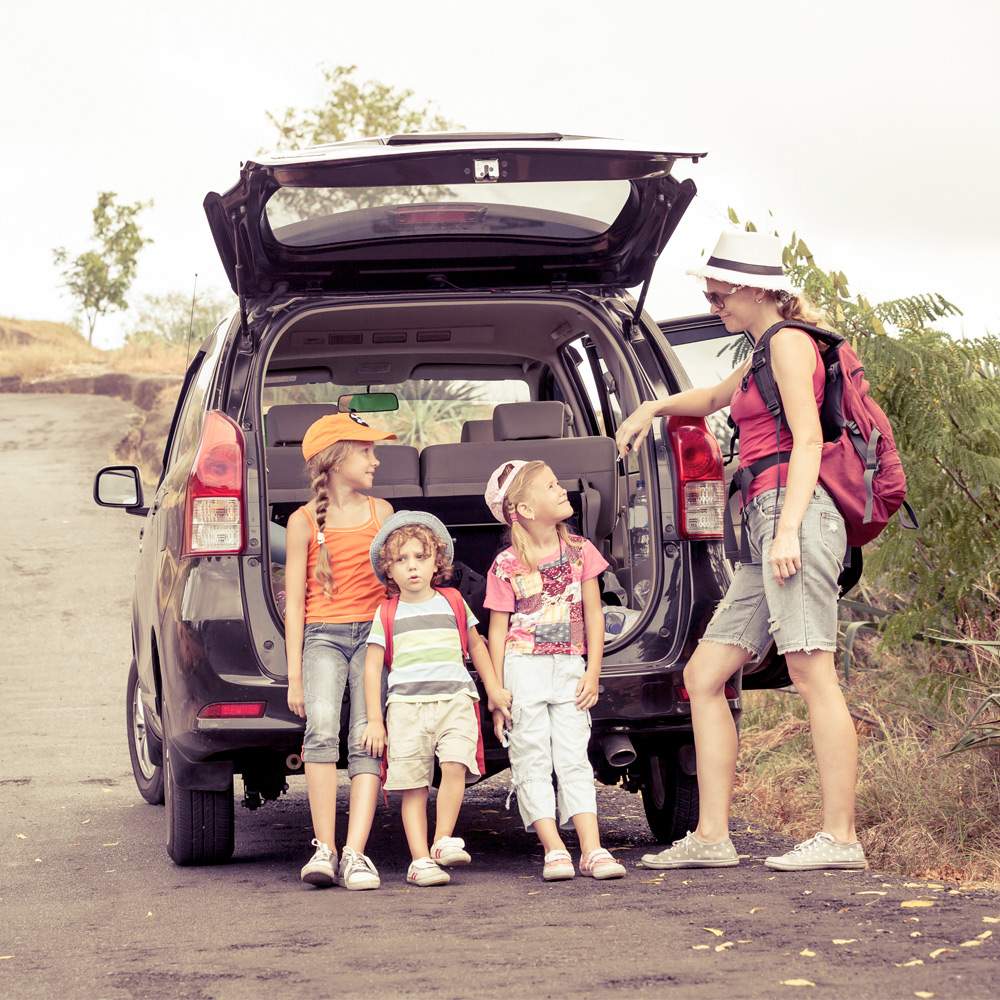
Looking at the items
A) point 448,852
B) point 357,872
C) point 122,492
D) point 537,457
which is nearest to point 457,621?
point 448,852

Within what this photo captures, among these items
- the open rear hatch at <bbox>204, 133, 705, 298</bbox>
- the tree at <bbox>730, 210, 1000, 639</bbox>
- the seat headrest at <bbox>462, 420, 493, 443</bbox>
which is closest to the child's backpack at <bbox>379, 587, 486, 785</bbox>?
the open rear hatch at <bbox>204, 133, 705, 298</bbox>

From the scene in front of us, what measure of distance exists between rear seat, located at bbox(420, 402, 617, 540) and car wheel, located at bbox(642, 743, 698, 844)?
0.94m

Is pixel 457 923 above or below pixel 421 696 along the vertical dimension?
below

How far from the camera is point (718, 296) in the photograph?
177 inches

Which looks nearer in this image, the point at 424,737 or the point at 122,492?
the point at 424,737

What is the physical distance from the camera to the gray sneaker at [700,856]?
14.2 feet

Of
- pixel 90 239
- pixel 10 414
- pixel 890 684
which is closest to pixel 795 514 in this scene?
pixel 890 684

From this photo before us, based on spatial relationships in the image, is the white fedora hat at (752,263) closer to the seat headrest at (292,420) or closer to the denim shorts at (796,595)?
the denim shorts at (796,595)

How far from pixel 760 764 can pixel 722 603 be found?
233 centimetres

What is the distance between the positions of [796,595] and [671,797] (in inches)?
43.0

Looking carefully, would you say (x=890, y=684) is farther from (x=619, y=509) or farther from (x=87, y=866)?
(x=87, y=866)

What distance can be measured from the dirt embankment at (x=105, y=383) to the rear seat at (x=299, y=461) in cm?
1503

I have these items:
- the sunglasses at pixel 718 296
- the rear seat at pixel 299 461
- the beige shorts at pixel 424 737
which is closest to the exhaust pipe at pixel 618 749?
the beige shorts at pixel 424 737

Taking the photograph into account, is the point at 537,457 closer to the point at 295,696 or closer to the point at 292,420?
the point at 292,420
